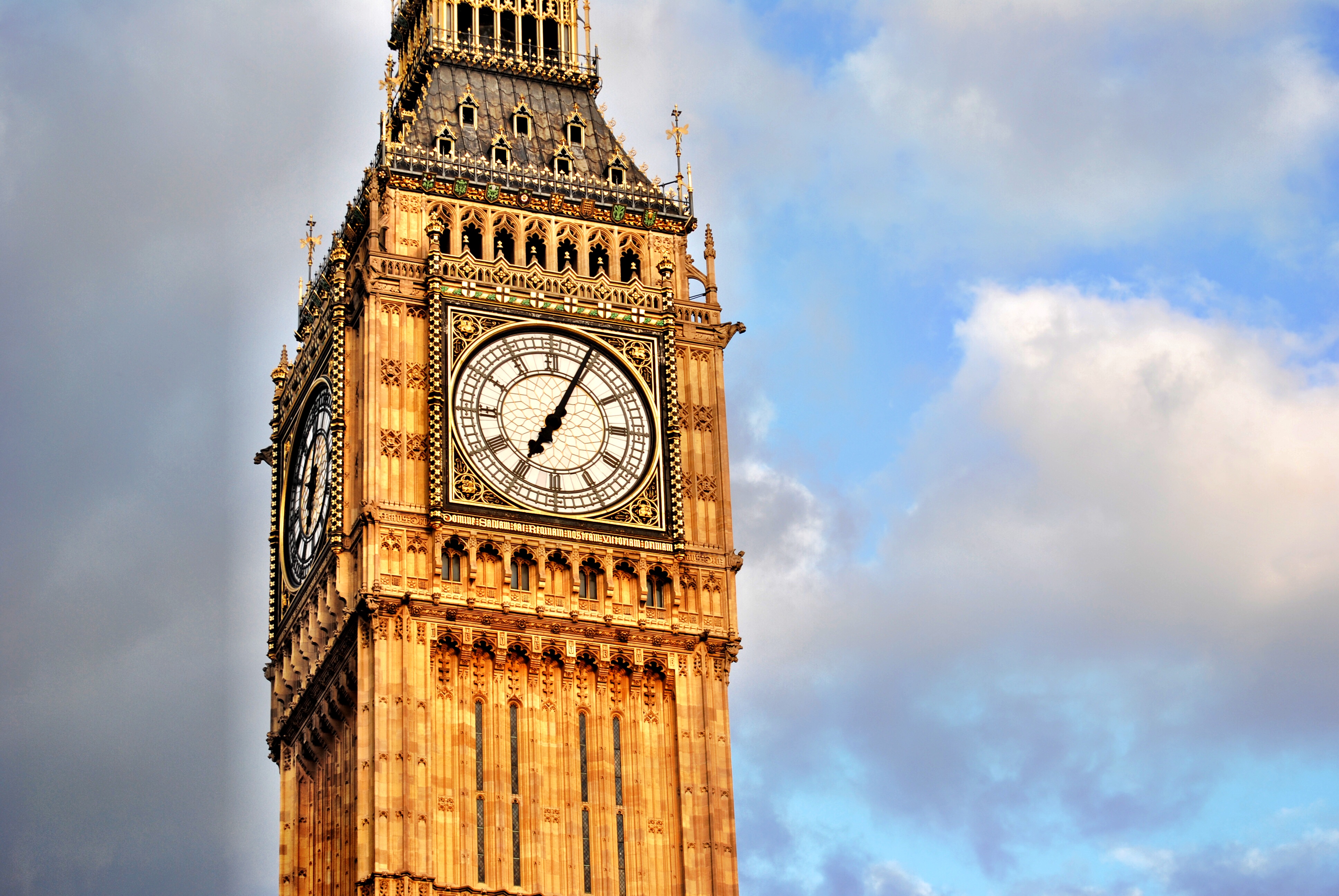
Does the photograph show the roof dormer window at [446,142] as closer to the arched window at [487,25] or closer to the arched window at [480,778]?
the arched window at [487,25]

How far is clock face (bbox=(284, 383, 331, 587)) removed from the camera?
269 ft

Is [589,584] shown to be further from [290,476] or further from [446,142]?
[446,142]

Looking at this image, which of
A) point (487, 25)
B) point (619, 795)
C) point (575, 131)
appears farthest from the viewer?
point (487, 25)

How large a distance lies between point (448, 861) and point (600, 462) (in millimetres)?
11468

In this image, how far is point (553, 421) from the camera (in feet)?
266

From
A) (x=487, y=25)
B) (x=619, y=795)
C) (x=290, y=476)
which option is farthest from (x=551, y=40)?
(x=619, y=795)

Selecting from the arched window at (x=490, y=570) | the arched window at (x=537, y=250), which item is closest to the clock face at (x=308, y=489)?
the arched window at (x=490, y=570)

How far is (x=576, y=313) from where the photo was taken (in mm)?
82750

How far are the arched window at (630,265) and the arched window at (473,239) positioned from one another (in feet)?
12.1

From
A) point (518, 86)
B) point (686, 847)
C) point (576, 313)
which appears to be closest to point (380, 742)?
point (686, 847)

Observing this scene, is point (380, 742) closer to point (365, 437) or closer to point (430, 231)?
point (365, 437)

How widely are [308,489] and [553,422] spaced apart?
718 cm

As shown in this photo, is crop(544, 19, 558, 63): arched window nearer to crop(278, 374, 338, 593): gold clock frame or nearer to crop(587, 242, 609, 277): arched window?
crop(587, 242, 609, 277): arched window

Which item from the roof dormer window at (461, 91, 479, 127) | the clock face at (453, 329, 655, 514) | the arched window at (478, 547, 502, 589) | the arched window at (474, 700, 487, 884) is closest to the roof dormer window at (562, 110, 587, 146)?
the roof dormer window at (461, 91, 479, 127)
